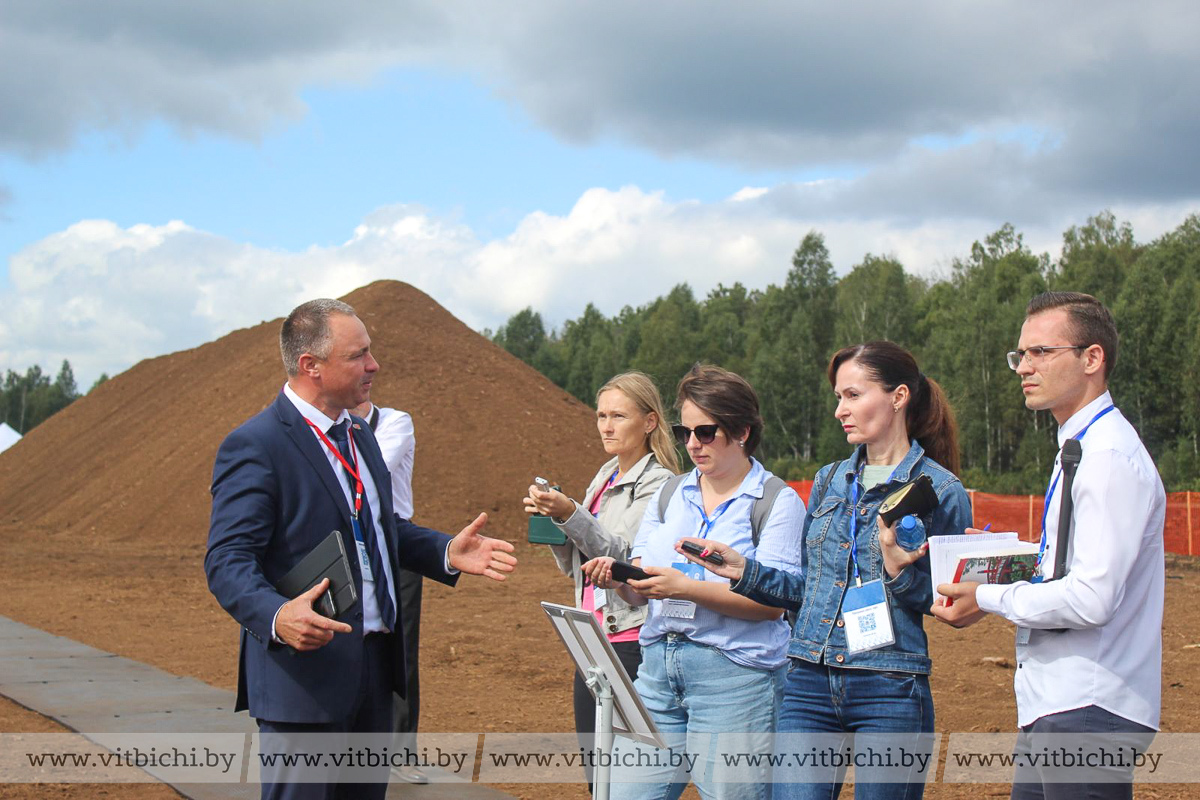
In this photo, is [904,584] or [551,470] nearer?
[904,584]

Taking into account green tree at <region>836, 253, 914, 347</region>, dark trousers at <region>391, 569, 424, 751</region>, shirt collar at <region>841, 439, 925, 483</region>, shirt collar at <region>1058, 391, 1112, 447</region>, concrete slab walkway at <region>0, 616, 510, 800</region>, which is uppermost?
green tree at <region>836, 253, 914, 347</region>

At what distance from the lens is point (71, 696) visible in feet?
28.4

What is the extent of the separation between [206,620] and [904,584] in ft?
38.8

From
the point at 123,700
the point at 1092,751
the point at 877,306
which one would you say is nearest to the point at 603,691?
the point at 1092,751

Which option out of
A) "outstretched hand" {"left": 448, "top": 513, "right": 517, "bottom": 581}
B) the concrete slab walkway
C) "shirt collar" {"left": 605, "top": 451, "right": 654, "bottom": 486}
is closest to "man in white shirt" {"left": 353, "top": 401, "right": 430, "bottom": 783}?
the concrete slab walkway

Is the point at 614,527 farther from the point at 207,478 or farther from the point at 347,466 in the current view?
the point at 207,478

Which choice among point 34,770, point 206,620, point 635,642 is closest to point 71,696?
point 34,770

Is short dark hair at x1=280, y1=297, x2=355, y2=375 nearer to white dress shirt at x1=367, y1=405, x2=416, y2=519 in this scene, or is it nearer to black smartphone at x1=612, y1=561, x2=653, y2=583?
black smartphone at x1=612, y1=561, x2=653, y2=583

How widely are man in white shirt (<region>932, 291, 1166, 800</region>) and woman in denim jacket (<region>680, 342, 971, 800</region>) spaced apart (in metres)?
0.30

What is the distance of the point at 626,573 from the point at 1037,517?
2367cm

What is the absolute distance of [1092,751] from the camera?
2.97 meters

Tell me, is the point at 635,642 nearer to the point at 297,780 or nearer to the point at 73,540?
the point at 297,780

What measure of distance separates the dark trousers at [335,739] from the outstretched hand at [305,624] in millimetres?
334

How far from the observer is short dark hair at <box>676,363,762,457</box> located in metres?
4.04
